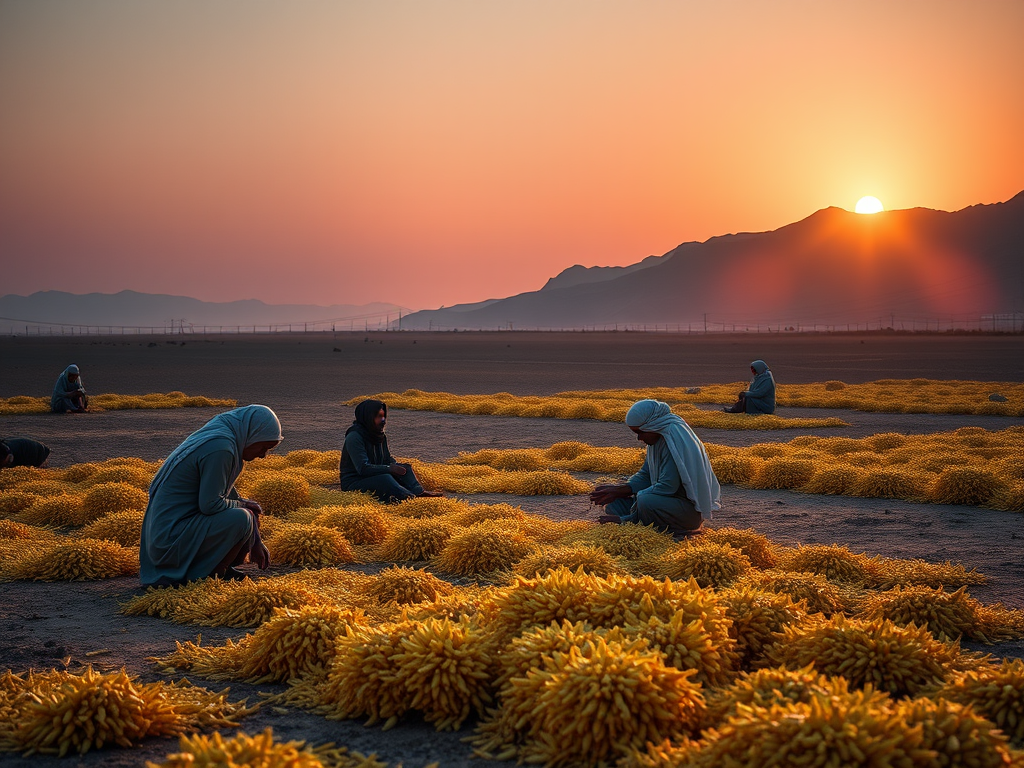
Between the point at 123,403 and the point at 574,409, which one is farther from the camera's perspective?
the point at 123,403

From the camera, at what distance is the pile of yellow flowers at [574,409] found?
870 inches

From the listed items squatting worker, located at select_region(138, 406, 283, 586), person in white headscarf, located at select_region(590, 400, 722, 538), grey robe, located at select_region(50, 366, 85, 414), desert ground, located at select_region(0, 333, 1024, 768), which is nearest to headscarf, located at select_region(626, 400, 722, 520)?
person in white headscarf, located at select_region(590, 400, 722, 538)

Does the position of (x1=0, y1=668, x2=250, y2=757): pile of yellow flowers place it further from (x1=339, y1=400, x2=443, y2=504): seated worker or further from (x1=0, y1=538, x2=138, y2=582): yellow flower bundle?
(x1=339, y1=400, x2=443, y2=504): seated worker

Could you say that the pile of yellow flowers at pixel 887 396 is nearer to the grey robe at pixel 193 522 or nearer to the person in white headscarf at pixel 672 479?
the person in white headscarf at pixel 672 479

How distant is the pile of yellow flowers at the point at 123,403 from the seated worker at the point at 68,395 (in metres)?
0.83

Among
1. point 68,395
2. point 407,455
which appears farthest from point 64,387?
point 407,455

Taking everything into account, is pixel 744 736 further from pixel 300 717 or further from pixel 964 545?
pixel 964 545

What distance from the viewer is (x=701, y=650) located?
16.1ft

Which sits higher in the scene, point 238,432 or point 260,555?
point 238,432

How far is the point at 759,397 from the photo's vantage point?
77.6 ft

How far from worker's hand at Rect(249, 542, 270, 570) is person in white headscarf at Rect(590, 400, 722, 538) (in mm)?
3613

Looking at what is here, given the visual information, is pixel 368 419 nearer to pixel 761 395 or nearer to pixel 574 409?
pixel 574 409

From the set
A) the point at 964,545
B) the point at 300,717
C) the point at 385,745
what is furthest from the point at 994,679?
the point at 964,545

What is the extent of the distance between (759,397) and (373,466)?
1425 centimetres
